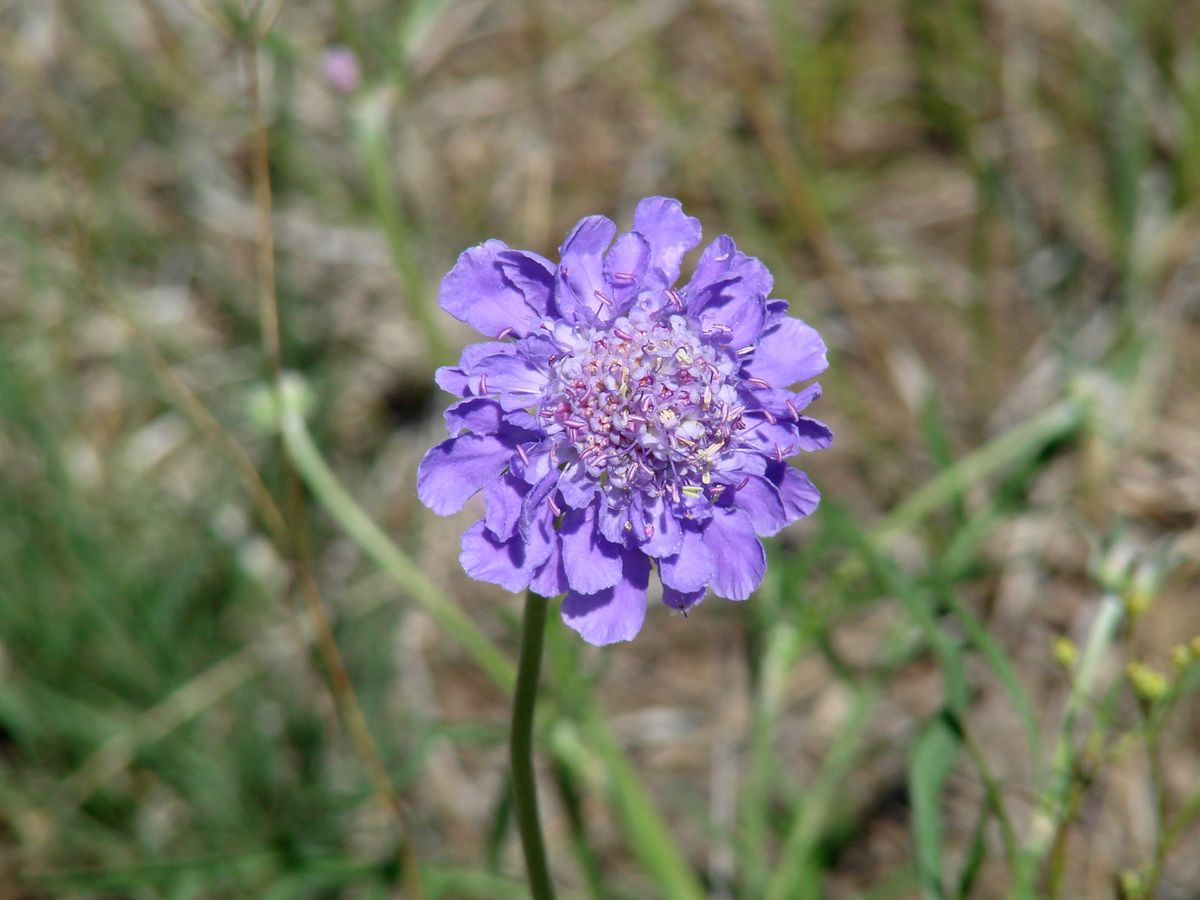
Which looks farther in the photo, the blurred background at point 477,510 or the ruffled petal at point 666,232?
the blurred background at point 477,510

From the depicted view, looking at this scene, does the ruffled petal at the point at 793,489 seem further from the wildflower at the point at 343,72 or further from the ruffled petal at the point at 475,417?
the wildflower at the point at 343,72

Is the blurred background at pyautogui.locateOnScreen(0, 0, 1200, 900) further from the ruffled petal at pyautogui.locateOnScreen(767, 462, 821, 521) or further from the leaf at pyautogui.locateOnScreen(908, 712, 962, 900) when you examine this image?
the ruffled petal at pyautogui.locateOnScreen(767, 462, 821, 521)

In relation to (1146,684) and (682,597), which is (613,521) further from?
(1146,684)

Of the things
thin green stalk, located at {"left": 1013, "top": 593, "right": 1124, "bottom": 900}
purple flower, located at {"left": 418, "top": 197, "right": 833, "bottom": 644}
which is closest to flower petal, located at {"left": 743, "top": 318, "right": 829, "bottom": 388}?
purple flower, located at {"left": 418, "top": 197, "right": 833, "bottom": 644}

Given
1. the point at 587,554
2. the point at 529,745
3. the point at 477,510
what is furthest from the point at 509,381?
the point at 477,510

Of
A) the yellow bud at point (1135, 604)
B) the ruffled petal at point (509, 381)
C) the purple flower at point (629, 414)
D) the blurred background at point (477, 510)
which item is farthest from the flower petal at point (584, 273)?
the yellow bud at point (1135, 604)
